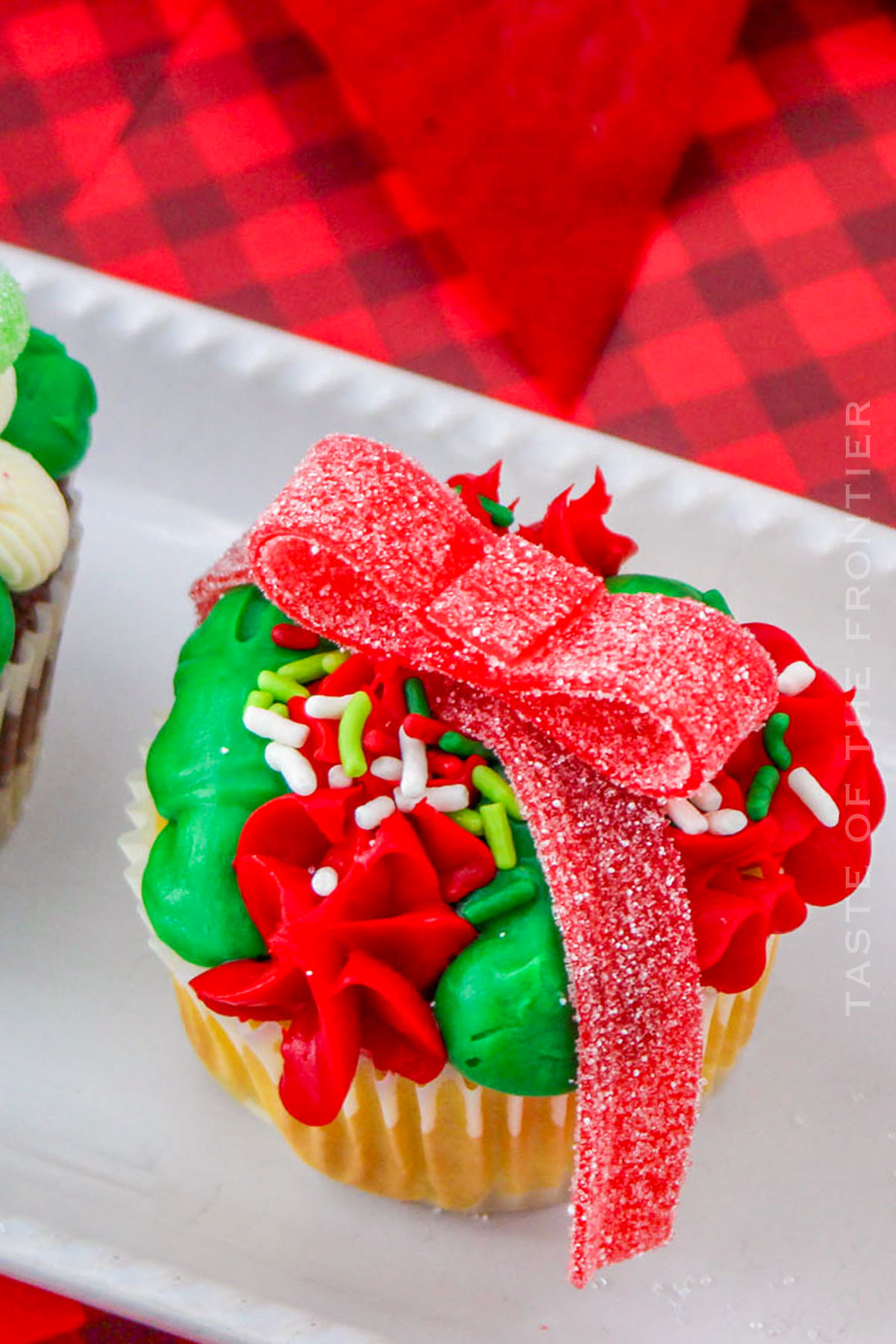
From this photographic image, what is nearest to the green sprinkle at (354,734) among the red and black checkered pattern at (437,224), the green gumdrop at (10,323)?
the green gumdrop at (10,323)

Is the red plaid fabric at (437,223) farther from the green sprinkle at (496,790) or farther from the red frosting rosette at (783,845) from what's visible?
the green sprinkle at (496,790)

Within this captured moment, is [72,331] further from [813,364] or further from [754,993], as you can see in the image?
[754,993]

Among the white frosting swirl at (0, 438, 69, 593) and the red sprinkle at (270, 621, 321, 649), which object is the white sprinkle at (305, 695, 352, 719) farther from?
the white frosting swirl at (0, 438, 69, 593)

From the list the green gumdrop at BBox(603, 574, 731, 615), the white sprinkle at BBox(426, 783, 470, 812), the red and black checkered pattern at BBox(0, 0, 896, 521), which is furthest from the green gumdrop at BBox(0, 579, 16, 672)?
the red and black checkered pattern at BBox(0, 0, 896, 521)

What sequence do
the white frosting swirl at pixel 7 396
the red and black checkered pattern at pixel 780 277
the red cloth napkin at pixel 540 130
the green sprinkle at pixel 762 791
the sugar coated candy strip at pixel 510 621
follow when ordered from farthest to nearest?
1. the red cloth napkin at pixel 540 130
2. the red and black checkered pattern at pixel 780 277
3. the white frosting swirl at pixel 7 396
4. the green sprinkle at pixel 762 791
5. the sugar coated candy strip at pixel 510 621

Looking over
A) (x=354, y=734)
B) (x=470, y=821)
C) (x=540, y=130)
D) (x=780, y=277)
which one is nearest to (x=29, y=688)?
(x=354, y=734)
